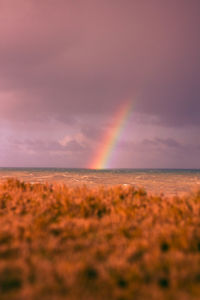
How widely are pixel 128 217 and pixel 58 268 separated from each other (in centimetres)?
330

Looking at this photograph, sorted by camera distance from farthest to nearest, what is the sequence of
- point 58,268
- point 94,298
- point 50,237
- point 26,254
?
→ 1. point 50,237
2. point 26,254
3. point 58,268
4. point 94,298

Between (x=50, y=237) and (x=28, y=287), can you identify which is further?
(x=50, y=237)

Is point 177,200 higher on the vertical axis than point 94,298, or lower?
higher

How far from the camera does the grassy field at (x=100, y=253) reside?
3332mm

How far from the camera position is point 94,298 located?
315 cm

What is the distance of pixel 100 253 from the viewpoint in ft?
14.5

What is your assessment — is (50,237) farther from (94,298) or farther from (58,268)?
(94,298)

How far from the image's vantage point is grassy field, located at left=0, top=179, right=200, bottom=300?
3.33 m

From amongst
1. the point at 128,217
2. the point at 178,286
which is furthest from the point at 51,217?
the point at 178,286

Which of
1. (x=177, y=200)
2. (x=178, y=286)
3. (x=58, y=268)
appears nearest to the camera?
(x=178, y=286)

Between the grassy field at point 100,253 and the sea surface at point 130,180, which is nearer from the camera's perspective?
the grassy field at point 100,253

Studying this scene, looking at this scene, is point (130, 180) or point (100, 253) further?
point (130, 180)

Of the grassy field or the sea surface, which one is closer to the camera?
the grassy field

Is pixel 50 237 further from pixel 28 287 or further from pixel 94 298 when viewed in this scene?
pixel 94 298
